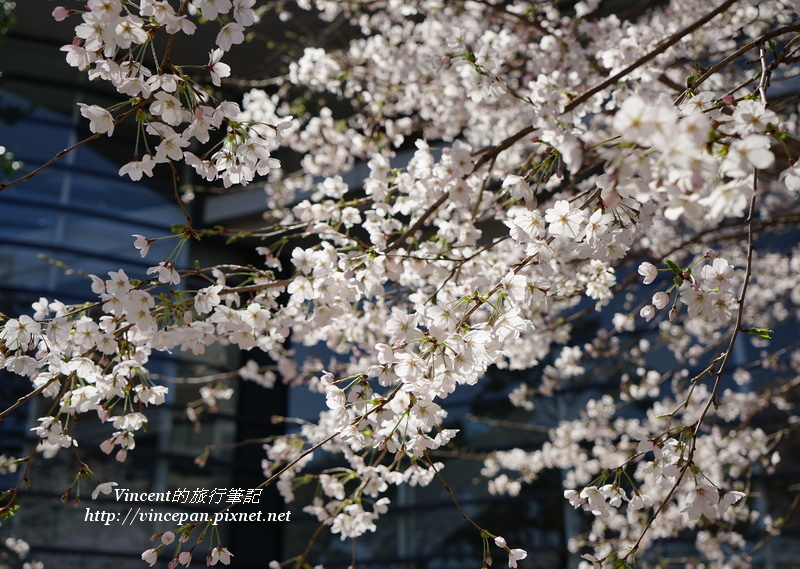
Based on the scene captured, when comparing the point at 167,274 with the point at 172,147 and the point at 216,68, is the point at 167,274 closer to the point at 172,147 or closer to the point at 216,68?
the point at 172,147

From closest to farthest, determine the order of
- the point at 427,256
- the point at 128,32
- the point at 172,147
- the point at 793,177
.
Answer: the point at 793,177 < the point at 128,32 < the point at 172,147 < the point at 427,256

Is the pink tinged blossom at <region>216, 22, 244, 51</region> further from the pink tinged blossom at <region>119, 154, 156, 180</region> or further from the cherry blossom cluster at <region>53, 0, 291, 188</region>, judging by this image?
the pink tinged blossom at <region>119, 154, 156, 180</region>

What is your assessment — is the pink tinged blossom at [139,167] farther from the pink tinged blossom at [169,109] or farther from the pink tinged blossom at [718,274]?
the pink tinged blossom at [718,274]

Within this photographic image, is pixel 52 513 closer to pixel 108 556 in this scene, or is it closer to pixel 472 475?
pixel 108 556

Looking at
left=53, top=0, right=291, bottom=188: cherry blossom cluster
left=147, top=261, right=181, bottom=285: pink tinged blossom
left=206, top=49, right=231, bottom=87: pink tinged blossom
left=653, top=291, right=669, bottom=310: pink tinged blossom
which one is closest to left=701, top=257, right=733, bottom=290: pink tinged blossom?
left=653, top=291, right=669, bottom=310: pink tinged blossom

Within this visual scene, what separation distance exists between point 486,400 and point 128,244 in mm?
4684

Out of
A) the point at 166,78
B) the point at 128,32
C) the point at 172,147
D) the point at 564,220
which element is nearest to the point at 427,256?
the point at 564,220

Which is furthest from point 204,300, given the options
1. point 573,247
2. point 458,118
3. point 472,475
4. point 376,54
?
point 472,475

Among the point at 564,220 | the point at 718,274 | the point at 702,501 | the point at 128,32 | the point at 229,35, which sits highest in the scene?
the point at 229,35

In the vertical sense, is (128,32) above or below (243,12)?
below

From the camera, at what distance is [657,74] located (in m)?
2.78

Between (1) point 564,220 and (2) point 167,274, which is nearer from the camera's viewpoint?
(1) point 564,220

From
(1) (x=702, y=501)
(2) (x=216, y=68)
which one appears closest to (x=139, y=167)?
(2) (x=216, y=68)

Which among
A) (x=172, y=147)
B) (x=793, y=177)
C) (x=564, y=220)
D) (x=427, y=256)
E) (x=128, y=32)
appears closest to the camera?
(x=793, y=177)
